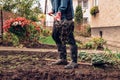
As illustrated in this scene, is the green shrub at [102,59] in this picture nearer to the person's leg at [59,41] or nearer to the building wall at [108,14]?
the person's leg at [59,41]

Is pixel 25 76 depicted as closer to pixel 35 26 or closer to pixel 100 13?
pixel 35 26

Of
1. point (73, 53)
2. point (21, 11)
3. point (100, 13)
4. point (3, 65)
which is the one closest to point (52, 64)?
point (73, 53)

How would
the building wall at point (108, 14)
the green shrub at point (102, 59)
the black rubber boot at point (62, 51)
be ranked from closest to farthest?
the green shrub at point (102, 59), the black rubber boot at point (62, 51), the building wall at point (108, 14)

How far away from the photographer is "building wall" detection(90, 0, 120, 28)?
623 inches

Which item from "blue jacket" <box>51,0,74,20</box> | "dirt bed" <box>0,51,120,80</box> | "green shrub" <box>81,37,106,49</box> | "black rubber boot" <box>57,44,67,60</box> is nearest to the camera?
"dirt bed" <box>0,51,120,80</box>

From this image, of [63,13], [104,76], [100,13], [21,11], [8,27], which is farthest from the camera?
[21,11]

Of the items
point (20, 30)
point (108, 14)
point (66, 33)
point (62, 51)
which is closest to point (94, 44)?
point (20, 30)

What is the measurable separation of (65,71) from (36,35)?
6420mm

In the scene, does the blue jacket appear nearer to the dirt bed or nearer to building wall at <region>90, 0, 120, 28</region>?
the dirt bed

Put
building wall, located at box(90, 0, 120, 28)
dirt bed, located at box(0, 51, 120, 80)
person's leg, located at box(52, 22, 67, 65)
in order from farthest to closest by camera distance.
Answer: building wall, located at box(90, 0, 120, 28) → person's leg, located at box(52, 22, 67, 65) → dirt bed, located at box(0, 51, 120, 80)

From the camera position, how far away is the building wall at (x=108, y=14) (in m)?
15.8

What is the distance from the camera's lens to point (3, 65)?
595 centimetres

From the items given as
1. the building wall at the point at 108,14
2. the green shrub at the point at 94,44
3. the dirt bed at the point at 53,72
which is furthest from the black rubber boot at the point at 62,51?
the building wall at the point at 108,14

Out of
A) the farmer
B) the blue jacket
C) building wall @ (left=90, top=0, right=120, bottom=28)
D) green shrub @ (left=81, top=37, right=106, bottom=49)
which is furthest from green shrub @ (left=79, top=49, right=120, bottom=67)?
building wall @ (left=90, top=0, right=120, bottom=28)
